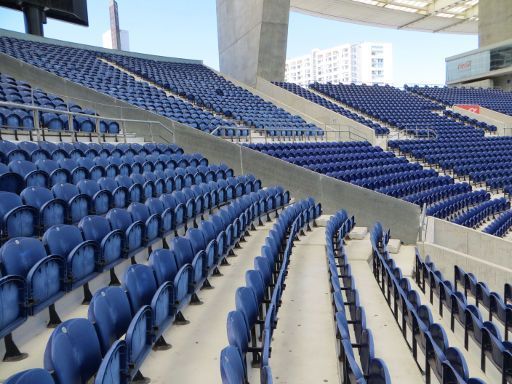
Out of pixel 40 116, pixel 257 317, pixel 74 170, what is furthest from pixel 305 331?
pixel 40 116

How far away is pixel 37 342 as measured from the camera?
6.81 ft

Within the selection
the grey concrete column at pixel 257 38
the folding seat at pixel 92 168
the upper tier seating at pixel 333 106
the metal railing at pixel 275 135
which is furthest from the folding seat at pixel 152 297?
the grey concrete column at pixel 257 38

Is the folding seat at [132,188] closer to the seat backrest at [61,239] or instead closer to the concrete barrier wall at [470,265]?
the seat backrest at [61,239]

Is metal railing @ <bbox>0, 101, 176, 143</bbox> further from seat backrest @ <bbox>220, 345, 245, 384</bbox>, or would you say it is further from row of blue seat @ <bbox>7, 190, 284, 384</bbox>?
seat backrest @ <bbox>220, 345, 245, 384</bbox>

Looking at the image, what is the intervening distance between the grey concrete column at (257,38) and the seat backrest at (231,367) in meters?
13.9

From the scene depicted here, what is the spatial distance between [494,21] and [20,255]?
81.4ft

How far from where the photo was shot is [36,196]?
10.4 ft

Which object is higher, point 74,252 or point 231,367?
point 74,252

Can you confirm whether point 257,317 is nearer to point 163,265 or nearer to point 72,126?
point 163,265

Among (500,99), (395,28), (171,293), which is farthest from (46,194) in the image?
(395,28)

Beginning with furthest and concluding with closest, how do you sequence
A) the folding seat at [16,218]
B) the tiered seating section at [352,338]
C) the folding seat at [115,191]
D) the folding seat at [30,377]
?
the folding seat at [115,191] → the folding seat at [16,218] → the tiered seating section at [352,338] → the folding seat at [30,377]

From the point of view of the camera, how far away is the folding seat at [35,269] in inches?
82.2

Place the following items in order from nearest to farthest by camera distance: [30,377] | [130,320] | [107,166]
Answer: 1. [30,377]
2. [130,320]
3. [107,166]

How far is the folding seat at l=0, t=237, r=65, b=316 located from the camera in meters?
2.09
